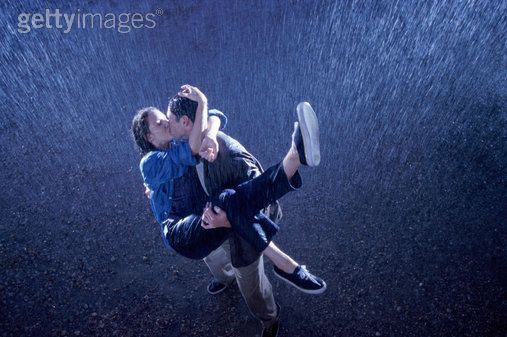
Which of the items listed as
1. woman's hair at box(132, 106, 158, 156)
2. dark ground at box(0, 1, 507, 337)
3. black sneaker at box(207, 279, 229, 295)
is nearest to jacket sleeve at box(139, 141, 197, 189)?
woman's hair at box(132, 106, 158, 156)

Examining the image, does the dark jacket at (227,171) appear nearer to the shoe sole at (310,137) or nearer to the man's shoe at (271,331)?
the shoe sole at (310,137)

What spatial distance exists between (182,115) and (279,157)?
1.69 meters

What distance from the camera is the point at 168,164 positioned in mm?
2359

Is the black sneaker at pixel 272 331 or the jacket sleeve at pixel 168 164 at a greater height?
the jacket sleeve at pixel 168 164

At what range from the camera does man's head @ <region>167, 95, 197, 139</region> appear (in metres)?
2.55

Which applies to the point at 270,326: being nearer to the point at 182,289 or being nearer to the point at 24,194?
the point at 182,289

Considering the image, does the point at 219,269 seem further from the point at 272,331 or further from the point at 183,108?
the point at 183,108

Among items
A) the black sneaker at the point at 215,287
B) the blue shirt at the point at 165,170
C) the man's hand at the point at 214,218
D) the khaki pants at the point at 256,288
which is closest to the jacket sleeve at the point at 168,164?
the blue shirt at the point at 165,170

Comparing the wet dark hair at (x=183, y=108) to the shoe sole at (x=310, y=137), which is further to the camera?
the wet dark hair at (x=183, y=108)

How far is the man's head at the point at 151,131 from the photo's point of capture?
260 cm

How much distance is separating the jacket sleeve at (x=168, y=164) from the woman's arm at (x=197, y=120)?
0.05 m

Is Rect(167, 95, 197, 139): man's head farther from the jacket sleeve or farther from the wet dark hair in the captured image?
the jacket sleeve

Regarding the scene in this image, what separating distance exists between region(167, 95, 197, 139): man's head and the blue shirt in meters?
0.16

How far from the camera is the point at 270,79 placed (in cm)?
464
